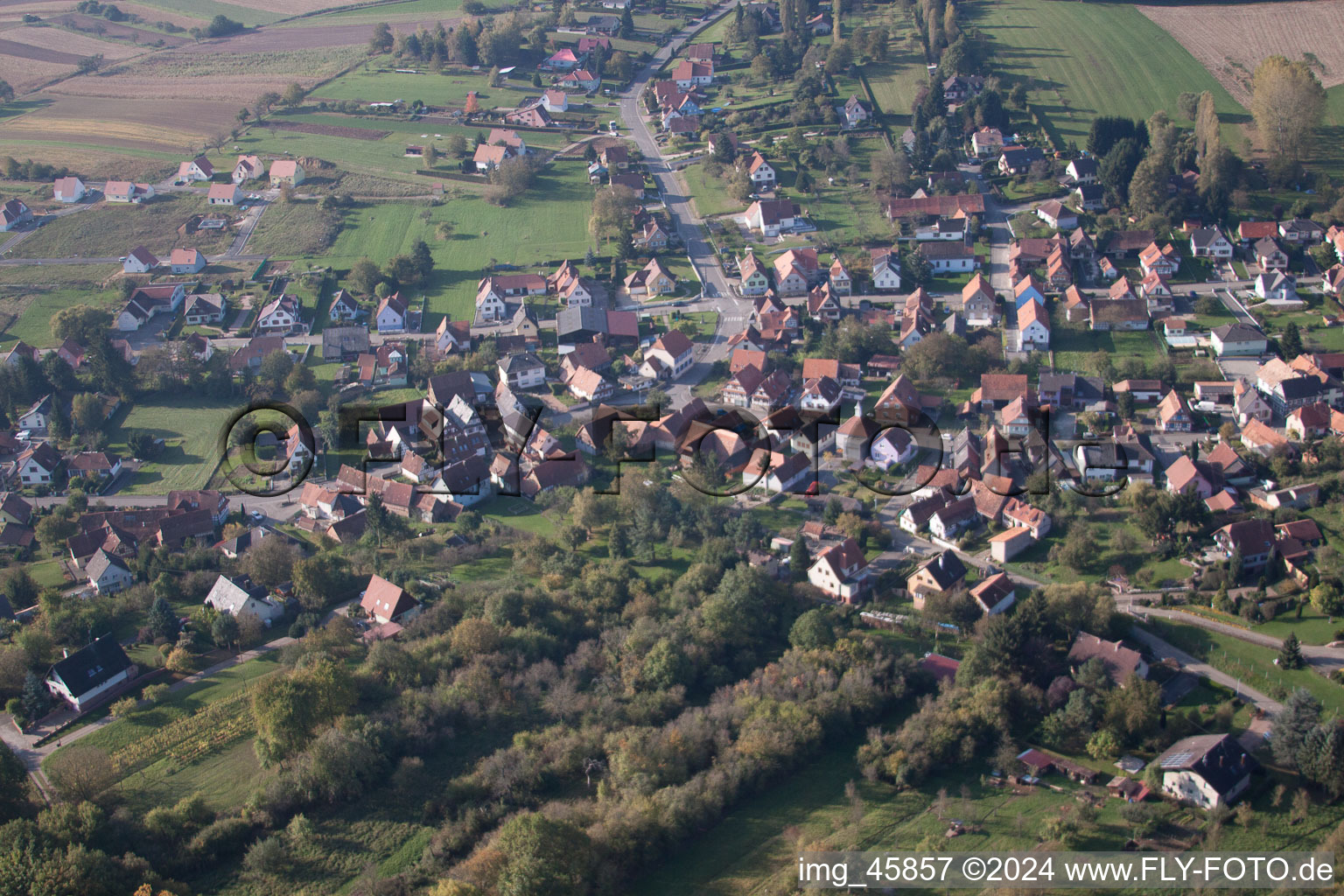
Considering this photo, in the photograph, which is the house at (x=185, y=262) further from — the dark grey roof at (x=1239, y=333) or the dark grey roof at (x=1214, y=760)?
the dark grey roof at (x=1214, y=760)

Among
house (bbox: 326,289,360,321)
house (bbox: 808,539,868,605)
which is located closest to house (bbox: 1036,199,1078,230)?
house (bbox: 808,539,868,605)

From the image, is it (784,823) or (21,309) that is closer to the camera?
(784,823)

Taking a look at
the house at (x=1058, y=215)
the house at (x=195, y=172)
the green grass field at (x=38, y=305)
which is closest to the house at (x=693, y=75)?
the house at (x=1058, y=215)

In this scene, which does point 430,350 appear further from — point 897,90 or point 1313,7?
point 1313,7

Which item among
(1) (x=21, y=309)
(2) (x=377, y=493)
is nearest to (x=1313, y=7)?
(2) (x=377, y=493)

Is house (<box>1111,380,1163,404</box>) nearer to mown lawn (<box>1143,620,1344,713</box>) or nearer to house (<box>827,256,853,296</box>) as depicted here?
mown lawn (<box>1143,620,1344,713</box>)

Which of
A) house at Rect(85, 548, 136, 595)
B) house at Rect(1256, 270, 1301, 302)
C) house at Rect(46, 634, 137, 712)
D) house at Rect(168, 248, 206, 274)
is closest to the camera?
house at Rect(46, 634, 137, 712)
